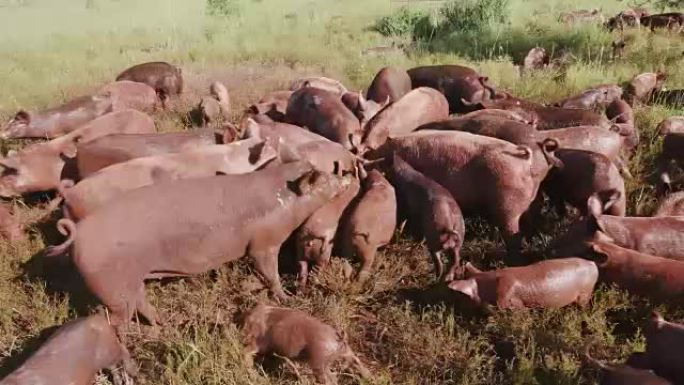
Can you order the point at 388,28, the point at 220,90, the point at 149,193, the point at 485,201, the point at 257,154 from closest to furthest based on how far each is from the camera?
the point at 149,193
the point at 485,201
the point at 257,154
the point at 220,90
the point at 388,28

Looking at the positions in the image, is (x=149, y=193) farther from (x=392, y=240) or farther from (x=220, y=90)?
(x=220, y=90)

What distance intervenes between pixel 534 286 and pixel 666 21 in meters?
9.56

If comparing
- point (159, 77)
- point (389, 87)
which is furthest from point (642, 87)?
point (159, 77)

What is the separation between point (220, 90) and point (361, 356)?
5.57 m

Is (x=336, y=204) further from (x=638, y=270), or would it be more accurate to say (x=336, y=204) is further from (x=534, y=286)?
(x=638, y=270)

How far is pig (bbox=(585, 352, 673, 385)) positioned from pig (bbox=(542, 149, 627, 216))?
200 centimetres

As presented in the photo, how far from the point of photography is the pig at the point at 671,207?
5.59m

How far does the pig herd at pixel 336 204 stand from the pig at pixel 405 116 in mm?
22

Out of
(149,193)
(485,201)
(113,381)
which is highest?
(149,193)

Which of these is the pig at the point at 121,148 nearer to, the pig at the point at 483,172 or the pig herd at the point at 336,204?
the pig herd at the point at 336,204

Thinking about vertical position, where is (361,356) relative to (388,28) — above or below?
below

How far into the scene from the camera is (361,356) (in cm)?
439

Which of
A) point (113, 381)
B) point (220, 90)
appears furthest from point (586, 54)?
point (113, 381)

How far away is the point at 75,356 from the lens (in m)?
4.02
